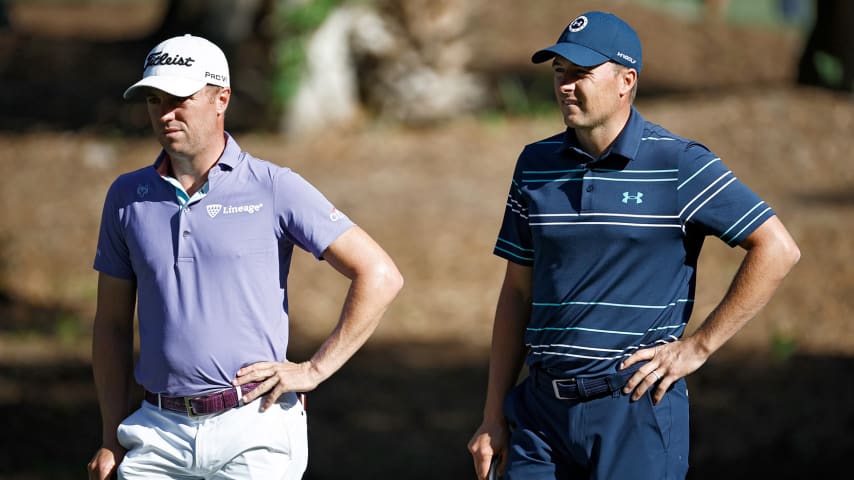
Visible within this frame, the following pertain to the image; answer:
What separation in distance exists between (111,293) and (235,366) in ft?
1.81

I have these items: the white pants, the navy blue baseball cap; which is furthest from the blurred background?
the navy blue baseball cap

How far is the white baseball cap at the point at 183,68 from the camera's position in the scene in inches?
161

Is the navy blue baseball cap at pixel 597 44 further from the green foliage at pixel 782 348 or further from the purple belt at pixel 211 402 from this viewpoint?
the green foliage at pixel 782 348

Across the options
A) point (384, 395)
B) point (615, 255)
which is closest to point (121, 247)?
point (615, 255)

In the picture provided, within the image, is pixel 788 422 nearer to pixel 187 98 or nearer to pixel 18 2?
pixel 187 98

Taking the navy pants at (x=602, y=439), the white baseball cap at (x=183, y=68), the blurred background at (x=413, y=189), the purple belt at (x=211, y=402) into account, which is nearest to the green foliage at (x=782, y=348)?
the blurred background at (x=413, y=189)

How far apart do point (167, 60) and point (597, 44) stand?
1425mm

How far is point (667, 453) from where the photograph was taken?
4.15m

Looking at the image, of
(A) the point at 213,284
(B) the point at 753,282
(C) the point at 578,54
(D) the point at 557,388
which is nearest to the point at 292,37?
(A) the point at 213,284

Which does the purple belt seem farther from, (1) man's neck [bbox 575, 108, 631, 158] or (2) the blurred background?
(2) the blurred background

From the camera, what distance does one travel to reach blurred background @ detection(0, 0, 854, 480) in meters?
9.13

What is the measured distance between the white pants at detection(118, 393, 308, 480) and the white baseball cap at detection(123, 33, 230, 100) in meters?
1.08

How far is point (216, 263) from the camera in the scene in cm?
418

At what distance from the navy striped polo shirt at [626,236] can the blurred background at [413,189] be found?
15.0 ft
